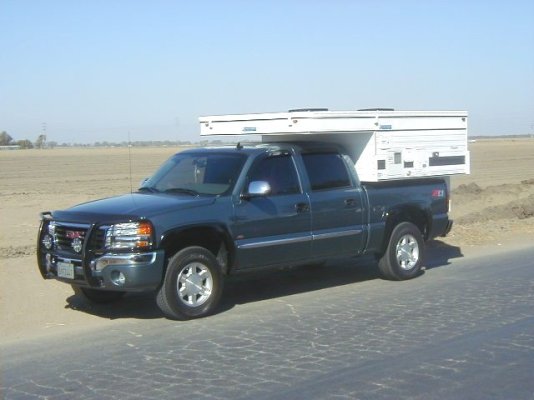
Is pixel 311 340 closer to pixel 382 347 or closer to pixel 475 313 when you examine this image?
pixel 382 347

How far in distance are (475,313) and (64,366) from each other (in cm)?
437

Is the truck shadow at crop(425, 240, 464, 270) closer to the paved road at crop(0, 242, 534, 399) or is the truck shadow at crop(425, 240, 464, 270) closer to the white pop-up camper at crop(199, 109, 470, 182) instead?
the white pop-up camper at crop(199, 109, 470, 182)

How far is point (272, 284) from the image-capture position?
10.8 meters

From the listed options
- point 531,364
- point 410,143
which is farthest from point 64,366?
point 410,143

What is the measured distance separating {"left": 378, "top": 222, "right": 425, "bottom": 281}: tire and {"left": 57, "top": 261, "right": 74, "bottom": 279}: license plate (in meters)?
4.38

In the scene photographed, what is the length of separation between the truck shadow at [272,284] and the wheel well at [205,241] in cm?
64

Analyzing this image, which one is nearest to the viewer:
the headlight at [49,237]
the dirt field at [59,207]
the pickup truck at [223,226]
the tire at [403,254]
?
the pickup truck at [223,226]

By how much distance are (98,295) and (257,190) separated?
2242 mm

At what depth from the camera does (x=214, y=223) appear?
28.5 feet

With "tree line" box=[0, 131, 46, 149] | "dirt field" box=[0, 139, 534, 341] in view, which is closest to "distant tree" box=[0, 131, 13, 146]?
"tree line" box=[0, 131, 46, 149]

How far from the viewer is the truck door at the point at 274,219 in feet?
29.6

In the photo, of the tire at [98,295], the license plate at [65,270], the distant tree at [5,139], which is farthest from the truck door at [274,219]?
the distant tree at [5,139]

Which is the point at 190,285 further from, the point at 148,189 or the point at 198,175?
the point at 148,189

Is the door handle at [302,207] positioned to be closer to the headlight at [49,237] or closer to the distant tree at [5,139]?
the headlight at [49,237]
